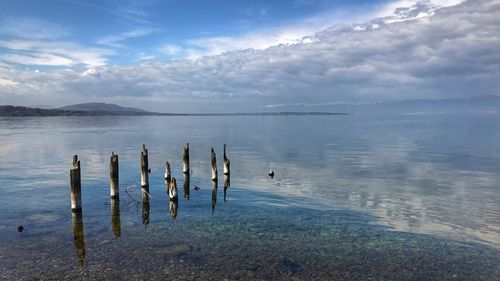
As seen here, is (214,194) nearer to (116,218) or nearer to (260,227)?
(116,218)

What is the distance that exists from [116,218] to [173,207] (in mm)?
4555

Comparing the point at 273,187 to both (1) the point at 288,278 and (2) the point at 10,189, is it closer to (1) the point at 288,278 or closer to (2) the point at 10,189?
(1) the point at 288,278

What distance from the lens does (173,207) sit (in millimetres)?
29094

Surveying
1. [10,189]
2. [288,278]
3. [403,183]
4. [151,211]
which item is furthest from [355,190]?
[10,189]

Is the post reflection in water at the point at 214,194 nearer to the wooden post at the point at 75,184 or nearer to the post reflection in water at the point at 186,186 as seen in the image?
the post reflection in water at the point at 186,186

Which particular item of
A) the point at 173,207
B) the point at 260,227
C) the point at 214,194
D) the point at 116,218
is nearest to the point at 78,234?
the point at 116,218

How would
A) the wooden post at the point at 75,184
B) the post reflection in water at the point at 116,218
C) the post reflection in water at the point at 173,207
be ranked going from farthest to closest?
1. the post reflection in water at the point at 173,207
2. the wooden post at the point at 75,184
3. the post reflection in water at the point at 116,218

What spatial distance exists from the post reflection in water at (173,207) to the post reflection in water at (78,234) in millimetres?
5941

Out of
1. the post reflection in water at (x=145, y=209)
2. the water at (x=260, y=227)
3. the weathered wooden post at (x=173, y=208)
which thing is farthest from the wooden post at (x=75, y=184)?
the weathered wooden post at (x=173, y=208)

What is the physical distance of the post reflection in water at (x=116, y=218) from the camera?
2294 cm

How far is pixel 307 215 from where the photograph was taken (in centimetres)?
2730

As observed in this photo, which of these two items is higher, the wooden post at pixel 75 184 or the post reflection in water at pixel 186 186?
the wooden post at pixel 75 184

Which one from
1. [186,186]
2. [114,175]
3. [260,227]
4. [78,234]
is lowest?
[260,227]

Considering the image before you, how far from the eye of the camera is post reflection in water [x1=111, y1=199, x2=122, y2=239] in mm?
22938
